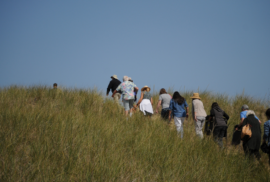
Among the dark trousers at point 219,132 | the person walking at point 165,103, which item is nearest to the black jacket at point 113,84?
the person walking at point 165,103

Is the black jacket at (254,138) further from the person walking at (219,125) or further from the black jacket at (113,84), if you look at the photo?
the black jacket at (113,84)

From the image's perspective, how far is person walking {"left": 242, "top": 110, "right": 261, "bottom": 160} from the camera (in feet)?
25.6

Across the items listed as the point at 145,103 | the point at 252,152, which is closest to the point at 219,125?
the point at 252,152

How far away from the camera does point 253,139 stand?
7.82 m

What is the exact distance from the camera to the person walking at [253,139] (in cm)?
780

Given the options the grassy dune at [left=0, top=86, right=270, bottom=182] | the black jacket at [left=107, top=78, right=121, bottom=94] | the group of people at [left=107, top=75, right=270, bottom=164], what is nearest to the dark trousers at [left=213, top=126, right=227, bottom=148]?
the group of people at [left=107, top=75, right=270, bottom=164]

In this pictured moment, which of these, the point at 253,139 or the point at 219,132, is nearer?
the point at 253,139

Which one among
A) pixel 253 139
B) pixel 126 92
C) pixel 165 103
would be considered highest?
pixel 126 92

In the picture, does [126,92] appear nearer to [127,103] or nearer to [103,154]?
[127,103]

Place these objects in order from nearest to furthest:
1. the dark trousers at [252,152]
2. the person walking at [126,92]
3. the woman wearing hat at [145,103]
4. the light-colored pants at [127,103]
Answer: the dark trousers at [252,152] < the person walking at [126,92] < the light-colored pants at [127,103] < the woman wearing hat at [145,103]

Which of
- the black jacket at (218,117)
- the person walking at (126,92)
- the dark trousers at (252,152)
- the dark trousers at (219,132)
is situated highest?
the person walking at (126,92)

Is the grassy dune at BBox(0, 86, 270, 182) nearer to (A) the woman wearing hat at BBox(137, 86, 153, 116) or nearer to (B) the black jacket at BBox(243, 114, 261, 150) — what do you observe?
(B) the black jacket at BBox(243, 114, 261, 150)

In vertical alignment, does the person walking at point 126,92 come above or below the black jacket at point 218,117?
above

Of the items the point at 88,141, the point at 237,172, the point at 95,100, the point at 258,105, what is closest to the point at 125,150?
the point at 88,141
